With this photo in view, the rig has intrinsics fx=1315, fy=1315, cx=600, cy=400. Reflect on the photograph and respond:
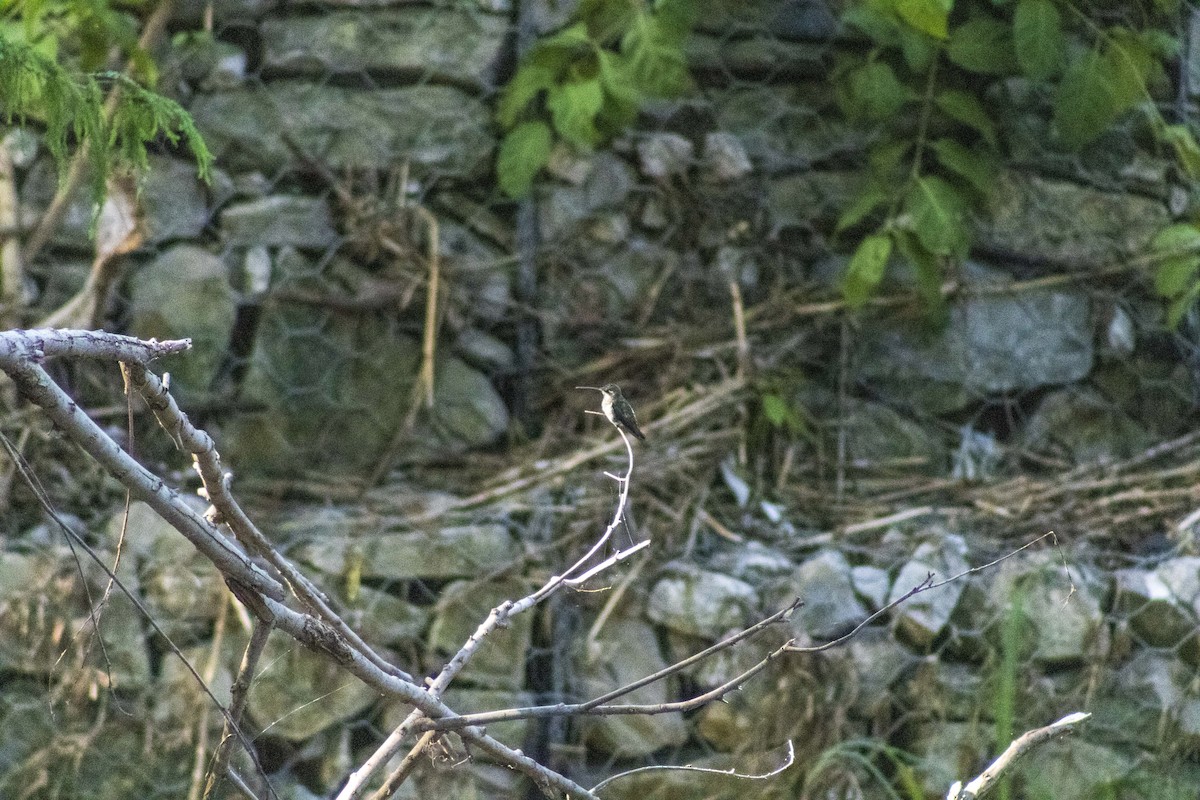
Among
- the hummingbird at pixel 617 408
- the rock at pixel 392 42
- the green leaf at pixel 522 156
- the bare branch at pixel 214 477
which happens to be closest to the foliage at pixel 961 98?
the green leaf at pixel 522 156

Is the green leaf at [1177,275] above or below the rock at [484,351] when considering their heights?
below

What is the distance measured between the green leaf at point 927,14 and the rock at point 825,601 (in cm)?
84

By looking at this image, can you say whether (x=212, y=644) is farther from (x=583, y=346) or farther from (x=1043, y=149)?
(x=1043, y=149)

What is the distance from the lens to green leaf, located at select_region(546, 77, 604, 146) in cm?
226

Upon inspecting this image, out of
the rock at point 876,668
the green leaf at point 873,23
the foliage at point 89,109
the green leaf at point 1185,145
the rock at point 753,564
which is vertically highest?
the foliage at point 89,109

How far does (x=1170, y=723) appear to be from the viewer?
206cm

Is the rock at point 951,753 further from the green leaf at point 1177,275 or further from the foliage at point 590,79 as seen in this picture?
the foliage at point 590,79

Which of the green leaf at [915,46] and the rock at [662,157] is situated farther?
the rock at [662,157]

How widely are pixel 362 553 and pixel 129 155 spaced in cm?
104

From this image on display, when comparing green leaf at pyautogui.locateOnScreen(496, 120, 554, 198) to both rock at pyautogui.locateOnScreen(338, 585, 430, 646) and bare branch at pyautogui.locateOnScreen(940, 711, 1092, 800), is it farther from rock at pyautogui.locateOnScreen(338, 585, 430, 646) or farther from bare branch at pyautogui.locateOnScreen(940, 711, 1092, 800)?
bare branch at pyautogui.locateOnScreen(940, 711, 1092, 800)

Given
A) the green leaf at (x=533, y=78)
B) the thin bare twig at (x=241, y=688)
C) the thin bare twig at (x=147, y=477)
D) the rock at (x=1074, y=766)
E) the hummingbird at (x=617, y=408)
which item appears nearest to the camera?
the thin bare twig at (x=147, y=477)

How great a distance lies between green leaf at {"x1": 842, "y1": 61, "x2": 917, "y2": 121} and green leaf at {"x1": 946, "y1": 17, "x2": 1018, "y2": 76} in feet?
0.34

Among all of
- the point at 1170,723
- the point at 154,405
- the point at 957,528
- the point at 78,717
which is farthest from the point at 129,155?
the point at 1170,723

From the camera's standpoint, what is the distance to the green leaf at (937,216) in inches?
88.7
